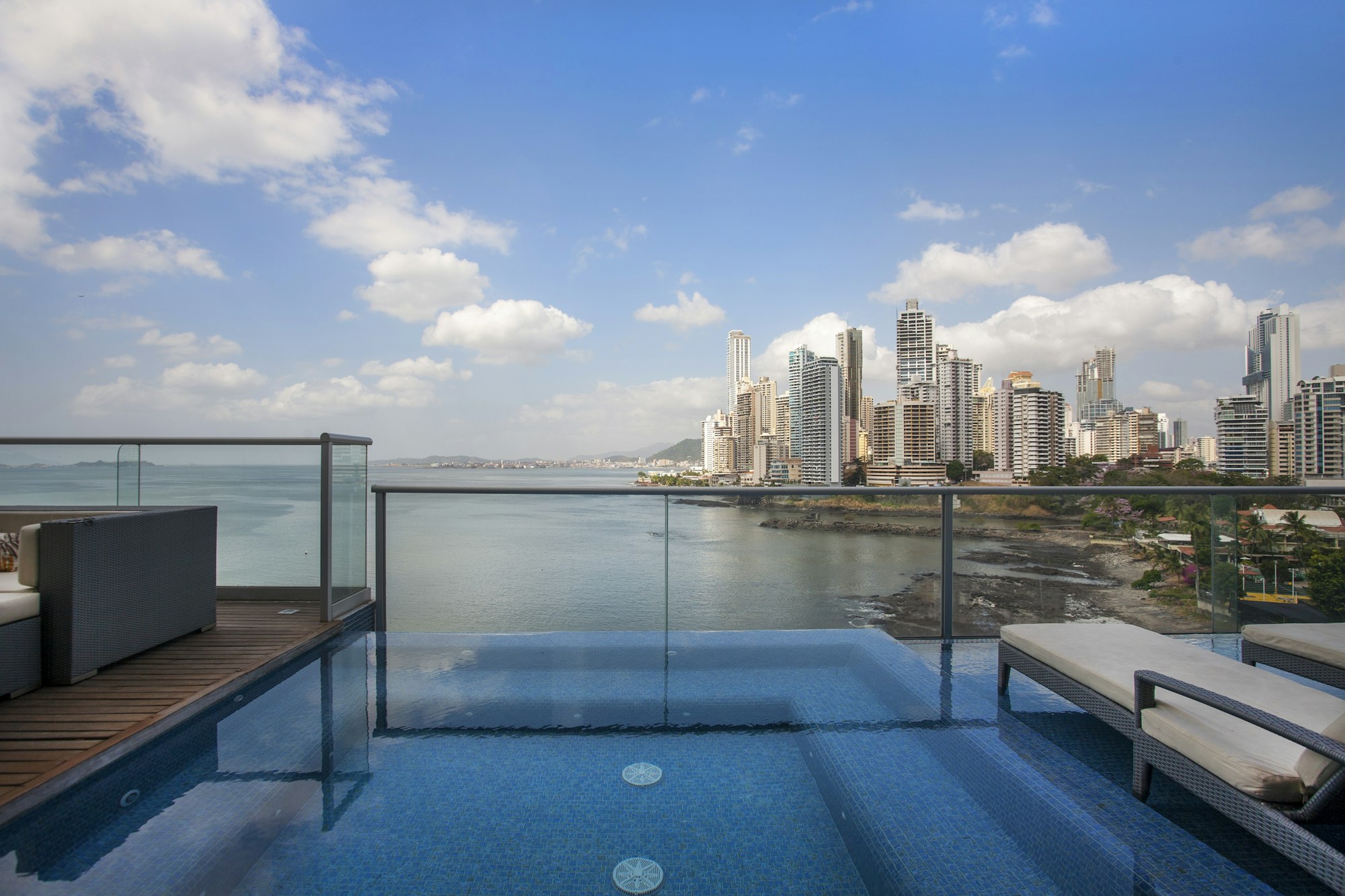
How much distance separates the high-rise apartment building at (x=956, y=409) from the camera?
34.9 m

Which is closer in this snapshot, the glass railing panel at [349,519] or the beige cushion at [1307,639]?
the beige cushion at [1307,639]

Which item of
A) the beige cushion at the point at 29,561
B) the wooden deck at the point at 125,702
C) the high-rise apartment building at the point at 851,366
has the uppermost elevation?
the high-rise apartment building at the point at 851,366

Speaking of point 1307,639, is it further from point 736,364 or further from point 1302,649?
point 736,364

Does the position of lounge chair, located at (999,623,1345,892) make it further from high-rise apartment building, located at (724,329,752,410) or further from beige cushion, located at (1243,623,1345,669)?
high-rise apartment building, located at (724,329,752,410)

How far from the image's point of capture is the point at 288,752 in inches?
91.7

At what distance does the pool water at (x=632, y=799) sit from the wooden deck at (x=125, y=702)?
0.25ft

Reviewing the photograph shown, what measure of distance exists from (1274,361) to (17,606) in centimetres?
3220

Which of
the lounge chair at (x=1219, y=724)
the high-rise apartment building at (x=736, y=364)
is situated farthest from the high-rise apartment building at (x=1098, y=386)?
the lounge chair at (x=1219, y=724)

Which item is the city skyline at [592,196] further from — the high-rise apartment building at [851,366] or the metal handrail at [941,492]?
the high-rise apartment building at [851,366]

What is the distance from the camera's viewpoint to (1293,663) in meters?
2.64

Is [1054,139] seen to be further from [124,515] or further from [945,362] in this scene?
[124,515]

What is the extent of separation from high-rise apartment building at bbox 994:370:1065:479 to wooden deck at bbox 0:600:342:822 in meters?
32.8

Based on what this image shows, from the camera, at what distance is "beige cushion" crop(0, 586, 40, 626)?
2504 mm

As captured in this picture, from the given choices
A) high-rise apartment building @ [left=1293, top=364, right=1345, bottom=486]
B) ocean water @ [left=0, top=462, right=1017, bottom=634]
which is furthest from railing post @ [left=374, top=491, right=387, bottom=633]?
high-rise apartment building @ [left=1293, top=364, right=1345, bottom=486]
